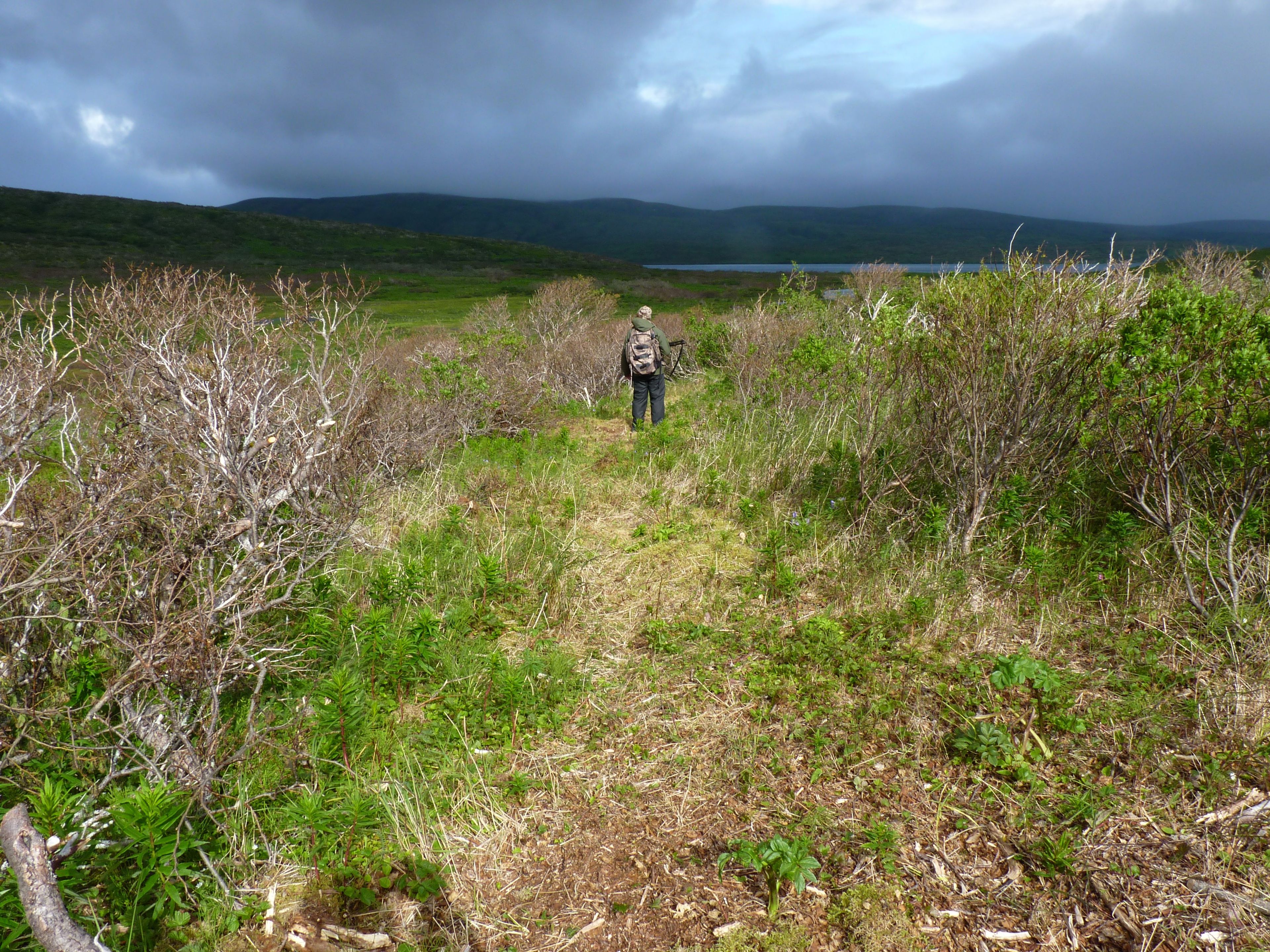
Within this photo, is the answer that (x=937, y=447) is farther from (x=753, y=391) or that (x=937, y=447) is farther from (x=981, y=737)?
(x=753, y=391)

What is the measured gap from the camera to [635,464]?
784 cm

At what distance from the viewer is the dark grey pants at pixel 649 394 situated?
9.93 meters

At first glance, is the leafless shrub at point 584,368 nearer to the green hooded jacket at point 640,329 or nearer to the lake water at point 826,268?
the green hooded jacket at point 640,329

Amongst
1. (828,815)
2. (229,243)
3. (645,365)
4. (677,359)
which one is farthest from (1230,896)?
(229,243)

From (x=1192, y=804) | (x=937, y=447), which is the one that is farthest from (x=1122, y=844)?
(x=937, y=447)

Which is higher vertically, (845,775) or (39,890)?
(39,890)

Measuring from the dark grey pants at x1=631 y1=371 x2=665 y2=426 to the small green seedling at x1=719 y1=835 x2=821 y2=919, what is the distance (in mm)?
7468

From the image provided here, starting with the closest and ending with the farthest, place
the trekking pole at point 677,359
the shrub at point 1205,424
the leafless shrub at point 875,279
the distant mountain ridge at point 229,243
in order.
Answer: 1. the shrub at point 1205,424
2. the trekking pole at point 677,359
3. the leafless shrub at point 875,279
4. the distant mountain ridge at point 229,243

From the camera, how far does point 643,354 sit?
964cm

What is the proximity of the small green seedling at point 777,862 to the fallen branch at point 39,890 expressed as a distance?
7.00 feet

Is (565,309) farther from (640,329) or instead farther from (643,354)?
(643,354)

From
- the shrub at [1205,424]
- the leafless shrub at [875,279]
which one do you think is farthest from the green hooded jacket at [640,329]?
the leafless shrub at [875,279]

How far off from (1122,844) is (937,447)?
3.10 meters

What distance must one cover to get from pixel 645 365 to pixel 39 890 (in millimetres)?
8360
